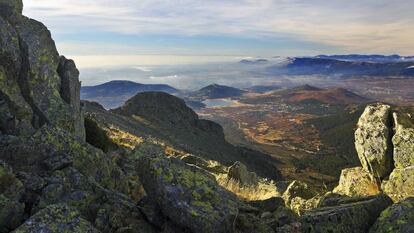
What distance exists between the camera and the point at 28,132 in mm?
15914

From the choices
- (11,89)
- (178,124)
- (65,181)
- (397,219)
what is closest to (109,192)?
(65,181)

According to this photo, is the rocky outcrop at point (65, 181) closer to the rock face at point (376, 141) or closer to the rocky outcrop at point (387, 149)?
the rocky outcrop at point (387, 149)

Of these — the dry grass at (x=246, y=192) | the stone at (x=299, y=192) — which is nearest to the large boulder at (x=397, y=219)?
the dry grass at (x=246, y=192)

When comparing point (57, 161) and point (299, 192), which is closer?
point (57, 161)

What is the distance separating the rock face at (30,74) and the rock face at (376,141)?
1587cm

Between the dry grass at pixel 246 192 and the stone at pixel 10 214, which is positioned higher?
the stone at pixel 10 214

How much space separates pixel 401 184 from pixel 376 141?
4.43 meters

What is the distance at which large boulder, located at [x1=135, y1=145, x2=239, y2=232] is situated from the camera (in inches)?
463

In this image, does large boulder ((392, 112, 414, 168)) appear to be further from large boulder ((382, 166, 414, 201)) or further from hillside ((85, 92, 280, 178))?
hillside ((85, 92, 280, 178))

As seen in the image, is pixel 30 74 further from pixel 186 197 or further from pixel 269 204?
pixel 269 204

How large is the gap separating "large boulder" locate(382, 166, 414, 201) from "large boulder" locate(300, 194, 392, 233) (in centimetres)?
511

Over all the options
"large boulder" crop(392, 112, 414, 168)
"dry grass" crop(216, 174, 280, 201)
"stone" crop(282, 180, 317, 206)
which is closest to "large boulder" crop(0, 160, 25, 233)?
"dry grass" crop(216, 174, 280, 201)

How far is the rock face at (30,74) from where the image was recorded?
18422mm

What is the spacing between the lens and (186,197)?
1230 centimetres
